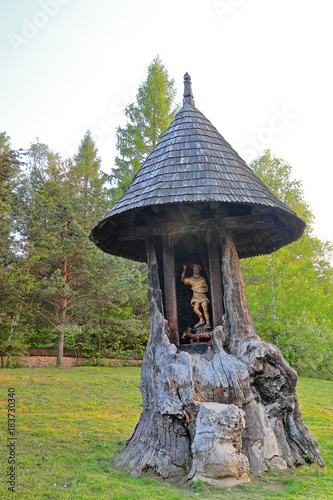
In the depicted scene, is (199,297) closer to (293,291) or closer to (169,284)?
(169,284)

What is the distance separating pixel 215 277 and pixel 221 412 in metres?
2.13

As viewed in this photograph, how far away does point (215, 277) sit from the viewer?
6.14 meters

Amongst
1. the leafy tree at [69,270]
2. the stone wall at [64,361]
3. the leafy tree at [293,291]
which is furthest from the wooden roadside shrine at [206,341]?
the stone wall at [64,361]

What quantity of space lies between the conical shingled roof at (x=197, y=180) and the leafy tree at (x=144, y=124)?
9462 millimetres

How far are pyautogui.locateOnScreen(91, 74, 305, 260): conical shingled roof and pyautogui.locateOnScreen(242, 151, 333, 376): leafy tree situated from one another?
32.8 ft

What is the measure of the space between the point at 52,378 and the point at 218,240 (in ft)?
30.9

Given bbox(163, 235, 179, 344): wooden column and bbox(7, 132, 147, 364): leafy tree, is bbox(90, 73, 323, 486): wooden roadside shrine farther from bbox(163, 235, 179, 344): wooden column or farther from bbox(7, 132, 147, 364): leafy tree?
bbox(7, 132, 147, 364): leafy tree

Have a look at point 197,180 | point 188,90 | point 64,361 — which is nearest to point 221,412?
point 197,180

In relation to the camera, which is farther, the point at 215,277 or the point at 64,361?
the point at 64,361

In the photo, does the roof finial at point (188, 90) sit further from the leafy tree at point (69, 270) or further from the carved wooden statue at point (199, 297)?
the leafy tree at point (69, 270)

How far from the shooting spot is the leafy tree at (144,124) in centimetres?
1639

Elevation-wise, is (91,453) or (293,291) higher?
(293,291)

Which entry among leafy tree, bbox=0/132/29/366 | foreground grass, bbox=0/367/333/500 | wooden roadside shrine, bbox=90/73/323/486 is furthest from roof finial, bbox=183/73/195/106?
leafy tree, bbox=0/132/29/366

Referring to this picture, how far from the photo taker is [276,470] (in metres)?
4.92
